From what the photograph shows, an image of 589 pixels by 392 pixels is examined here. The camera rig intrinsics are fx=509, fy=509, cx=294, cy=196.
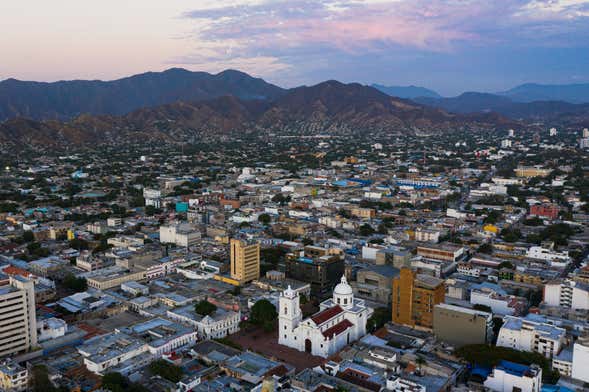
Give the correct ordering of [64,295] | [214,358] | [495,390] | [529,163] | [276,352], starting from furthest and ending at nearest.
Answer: [529,163] < [64,295] < [276,352] < [214,358] < [495,390]

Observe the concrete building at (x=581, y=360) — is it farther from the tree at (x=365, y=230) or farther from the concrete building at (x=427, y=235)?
the tree at (x=365, y=230)

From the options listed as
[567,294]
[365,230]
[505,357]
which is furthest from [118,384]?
[365,230]

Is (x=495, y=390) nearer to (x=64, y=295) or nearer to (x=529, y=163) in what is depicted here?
(x=64, y=295)

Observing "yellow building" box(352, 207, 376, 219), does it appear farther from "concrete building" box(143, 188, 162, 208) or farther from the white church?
the white church

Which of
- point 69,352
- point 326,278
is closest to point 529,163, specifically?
point 326,278

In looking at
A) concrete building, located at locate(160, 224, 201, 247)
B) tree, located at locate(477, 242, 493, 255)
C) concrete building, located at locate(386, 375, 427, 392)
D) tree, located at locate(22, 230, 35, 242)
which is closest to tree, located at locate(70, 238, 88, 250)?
tree, located at locate(22, 230, 35, 242)
